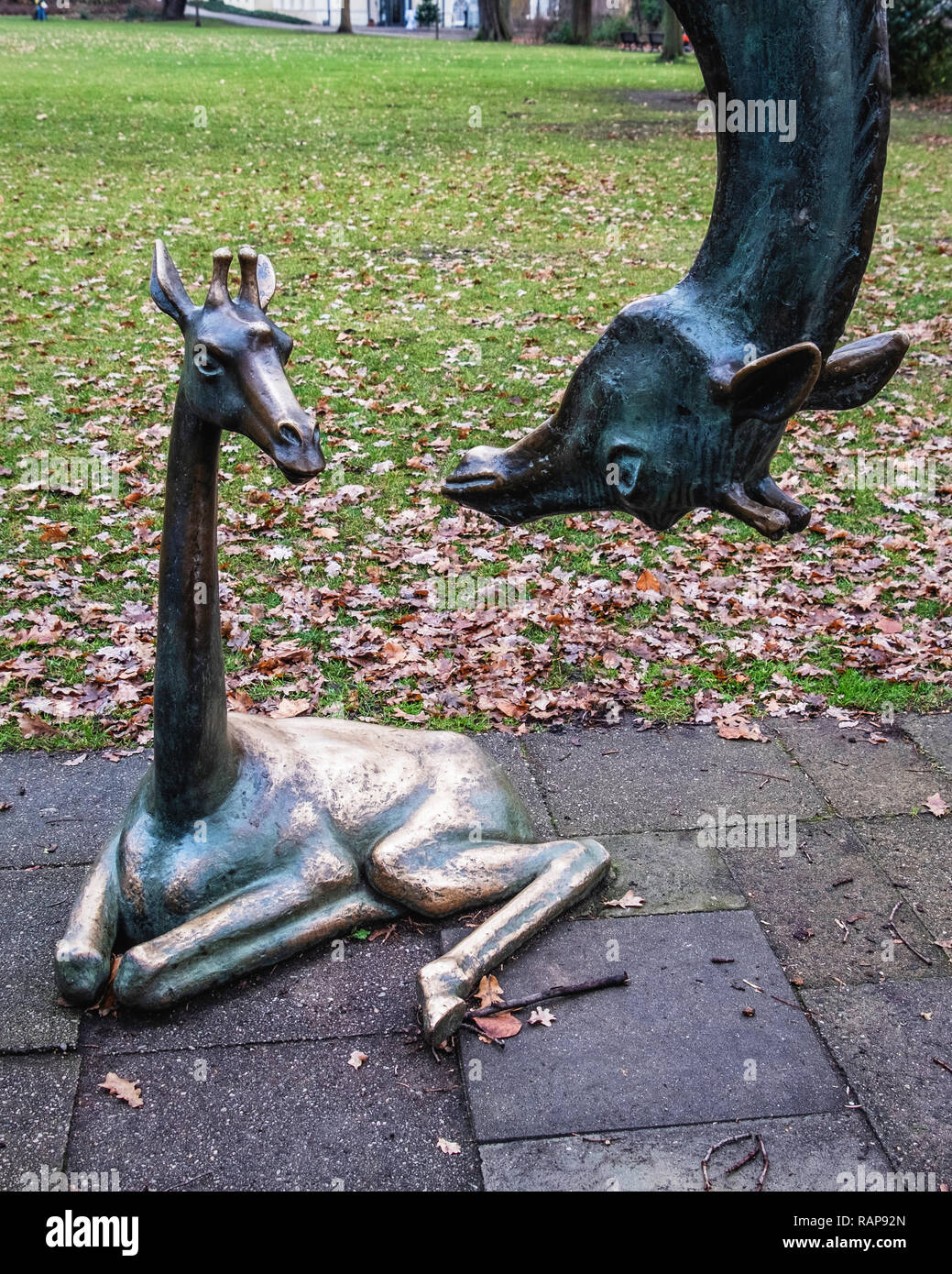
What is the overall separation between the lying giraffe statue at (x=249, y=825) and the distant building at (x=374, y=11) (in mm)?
65129

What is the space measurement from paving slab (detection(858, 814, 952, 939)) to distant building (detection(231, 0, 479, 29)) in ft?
213

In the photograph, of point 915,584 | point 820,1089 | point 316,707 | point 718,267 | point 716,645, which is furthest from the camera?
point 915,584

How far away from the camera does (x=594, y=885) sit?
439 cm

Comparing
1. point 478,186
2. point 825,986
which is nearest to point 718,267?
point 825,986

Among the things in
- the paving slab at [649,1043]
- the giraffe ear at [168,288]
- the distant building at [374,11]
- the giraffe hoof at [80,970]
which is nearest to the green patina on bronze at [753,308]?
the giraffe ear at [168,288]

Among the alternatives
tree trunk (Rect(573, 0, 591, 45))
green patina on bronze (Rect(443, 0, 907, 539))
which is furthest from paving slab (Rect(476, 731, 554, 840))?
tree trunk (Rect(573, 0, 591, 45))

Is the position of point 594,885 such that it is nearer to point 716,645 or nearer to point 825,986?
point 825,986

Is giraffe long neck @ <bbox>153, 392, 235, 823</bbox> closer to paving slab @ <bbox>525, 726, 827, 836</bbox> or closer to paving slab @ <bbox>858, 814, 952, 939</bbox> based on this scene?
paving slab @ <bbox>525, 726, 827, 836</bbox>

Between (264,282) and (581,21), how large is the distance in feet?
161

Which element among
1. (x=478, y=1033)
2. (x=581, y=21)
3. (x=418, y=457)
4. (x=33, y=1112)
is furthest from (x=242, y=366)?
(x=581, y=21)

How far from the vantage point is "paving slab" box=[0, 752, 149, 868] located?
4727mm

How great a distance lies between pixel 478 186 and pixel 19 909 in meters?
15.8

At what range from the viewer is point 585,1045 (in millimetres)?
3764

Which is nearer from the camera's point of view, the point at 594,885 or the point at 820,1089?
the point at 820,1089
